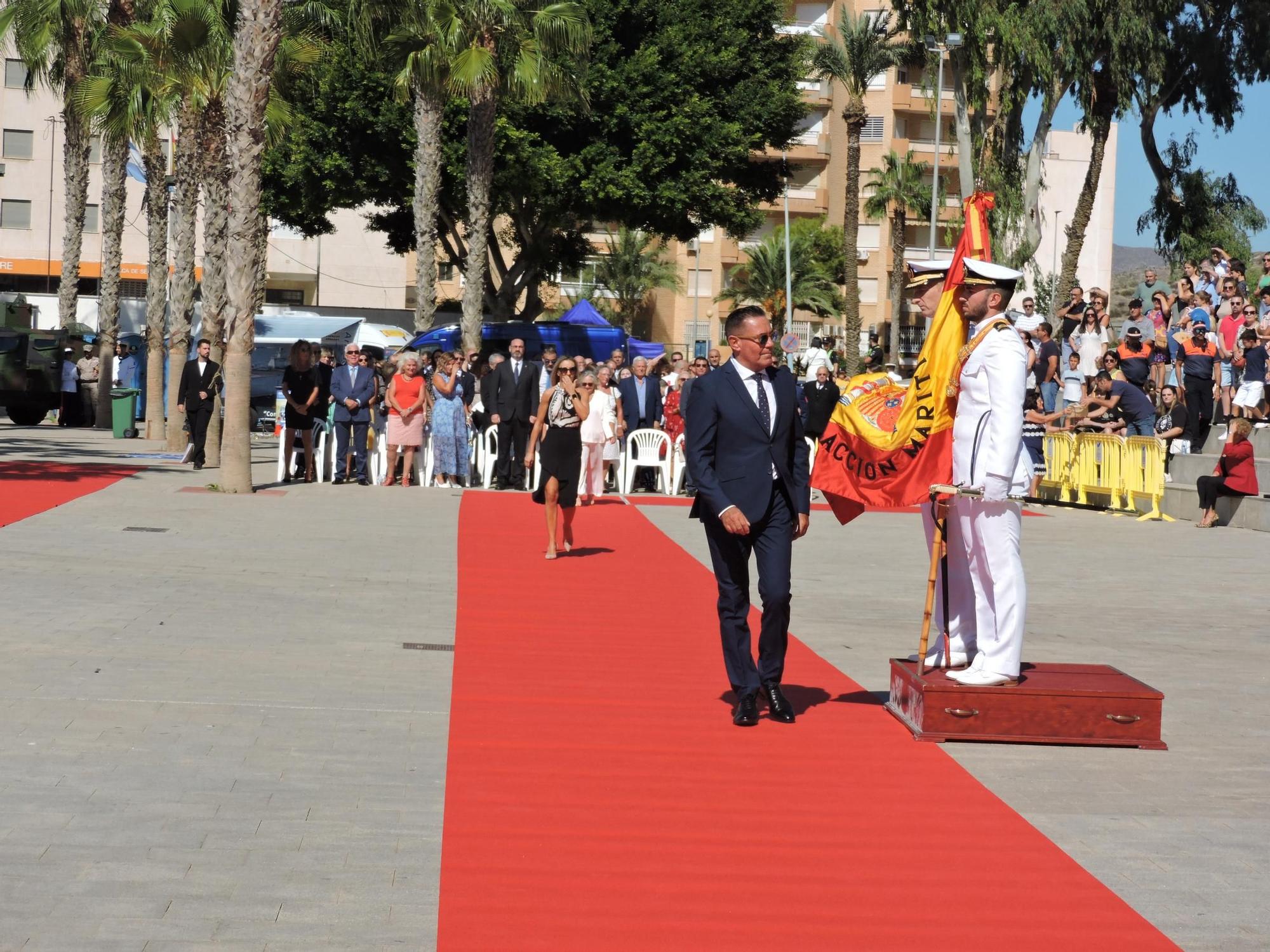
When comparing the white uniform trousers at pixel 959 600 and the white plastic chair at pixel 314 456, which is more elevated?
the white plastic chair at pixel 314 456

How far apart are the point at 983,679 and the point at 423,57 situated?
71.9ft

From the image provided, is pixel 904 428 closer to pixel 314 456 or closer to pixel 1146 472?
pixel 1146 472

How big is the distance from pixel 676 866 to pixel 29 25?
103ft

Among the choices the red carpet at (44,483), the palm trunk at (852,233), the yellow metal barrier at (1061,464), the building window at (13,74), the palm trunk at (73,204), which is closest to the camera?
the red carpet at (44,483)

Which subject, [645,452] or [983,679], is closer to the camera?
[983,679]

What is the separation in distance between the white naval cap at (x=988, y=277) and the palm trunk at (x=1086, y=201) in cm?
2807

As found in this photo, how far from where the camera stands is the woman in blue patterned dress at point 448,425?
72.4 ft

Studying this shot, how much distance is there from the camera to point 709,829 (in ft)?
19.5

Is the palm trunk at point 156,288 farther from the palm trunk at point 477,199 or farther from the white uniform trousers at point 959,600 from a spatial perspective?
the white uniform trousers at point 959,600

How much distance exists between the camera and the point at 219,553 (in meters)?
13.4

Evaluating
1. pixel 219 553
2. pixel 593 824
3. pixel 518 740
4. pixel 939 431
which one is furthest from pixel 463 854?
pixel 219 553

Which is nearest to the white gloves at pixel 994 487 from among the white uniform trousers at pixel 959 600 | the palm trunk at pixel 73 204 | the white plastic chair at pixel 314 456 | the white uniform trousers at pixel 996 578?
the white uniform trousers at pixel 996 578

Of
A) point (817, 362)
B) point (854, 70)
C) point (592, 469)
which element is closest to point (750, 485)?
point (592, 469)

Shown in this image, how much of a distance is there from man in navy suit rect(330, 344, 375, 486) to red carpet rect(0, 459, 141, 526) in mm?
2787
